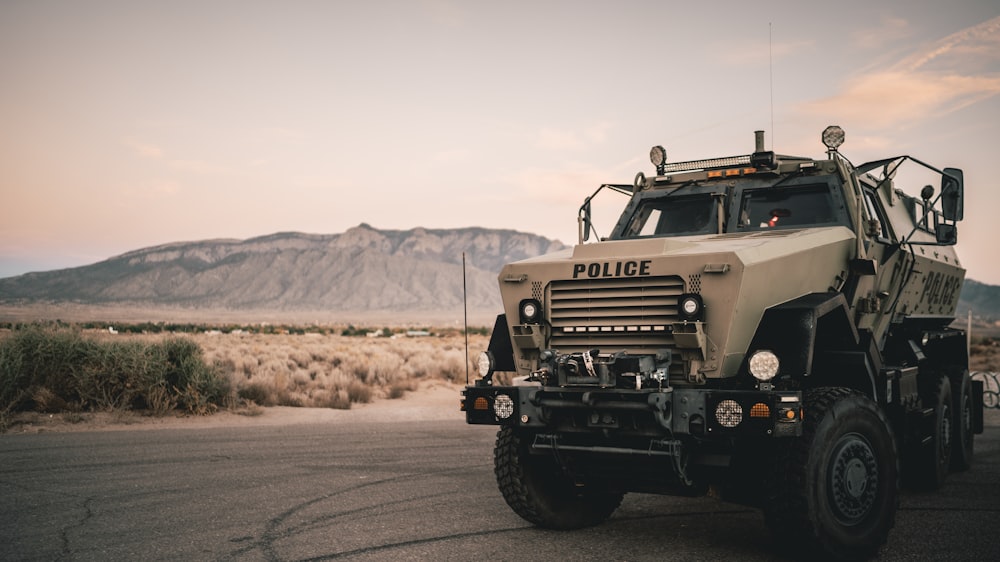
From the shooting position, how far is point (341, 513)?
27.5ft

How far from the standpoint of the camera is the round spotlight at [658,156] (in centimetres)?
937

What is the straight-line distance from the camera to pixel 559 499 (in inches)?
305

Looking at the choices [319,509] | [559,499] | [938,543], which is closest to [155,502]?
[319,509]

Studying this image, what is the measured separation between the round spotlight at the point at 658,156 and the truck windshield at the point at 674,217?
491mm

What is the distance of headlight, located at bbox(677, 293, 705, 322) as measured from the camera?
21.4 feet

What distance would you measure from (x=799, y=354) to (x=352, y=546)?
12.4ft

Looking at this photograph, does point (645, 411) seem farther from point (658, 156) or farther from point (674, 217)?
point (658, 156)

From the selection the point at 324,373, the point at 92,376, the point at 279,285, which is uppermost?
the point at 279,285

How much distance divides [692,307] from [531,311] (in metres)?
1.40

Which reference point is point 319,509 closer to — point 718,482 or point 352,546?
point 352,546

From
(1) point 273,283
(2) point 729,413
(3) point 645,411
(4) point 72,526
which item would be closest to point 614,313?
(3) point 645,411

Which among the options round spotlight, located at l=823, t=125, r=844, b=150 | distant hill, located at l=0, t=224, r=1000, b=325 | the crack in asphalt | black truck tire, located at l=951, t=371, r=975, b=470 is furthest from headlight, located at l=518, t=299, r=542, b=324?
distant hill, located at l=0, t=224, r=1000, b=325

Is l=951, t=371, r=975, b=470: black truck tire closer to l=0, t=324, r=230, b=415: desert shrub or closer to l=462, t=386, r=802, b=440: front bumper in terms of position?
l=462, t=386, r=802, b=440: front bumper

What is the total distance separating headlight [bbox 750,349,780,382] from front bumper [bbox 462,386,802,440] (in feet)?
0.50
